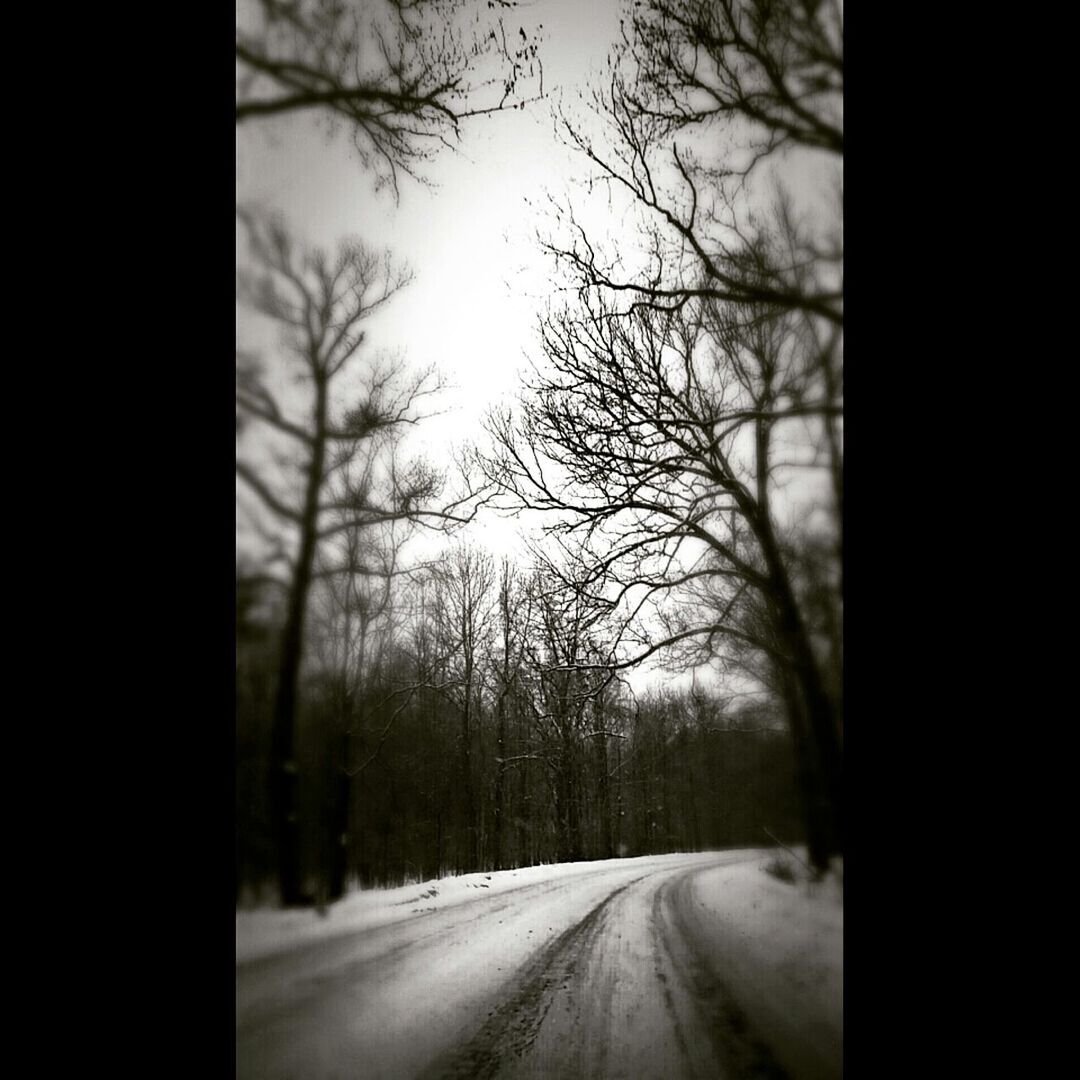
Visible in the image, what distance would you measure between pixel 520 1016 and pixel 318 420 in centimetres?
143

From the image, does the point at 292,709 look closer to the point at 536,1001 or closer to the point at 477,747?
the point at 477,747

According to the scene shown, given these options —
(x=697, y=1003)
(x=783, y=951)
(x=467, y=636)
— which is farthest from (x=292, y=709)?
(x=783, y=951)

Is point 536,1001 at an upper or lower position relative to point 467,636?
lower

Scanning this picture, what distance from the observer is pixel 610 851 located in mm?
1853

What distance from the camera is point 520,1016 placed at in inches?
64.5

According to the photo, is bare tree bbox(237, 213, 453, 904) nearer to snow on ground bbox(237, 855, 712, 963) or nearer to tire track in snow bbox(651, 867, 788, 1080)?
snow on ground bbox(237, 855, 712, 963)

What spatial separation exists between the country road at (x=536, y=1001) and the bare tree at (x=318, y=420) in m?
0.55

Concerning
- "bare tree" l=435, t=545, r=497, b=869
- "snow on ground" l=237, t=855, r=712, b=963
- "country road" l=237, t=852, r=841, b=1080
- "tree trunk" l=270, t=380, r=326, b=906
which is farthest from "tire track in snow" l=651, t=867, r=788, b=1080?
"tree trunk" l=270, t=380, r=326, b=906
